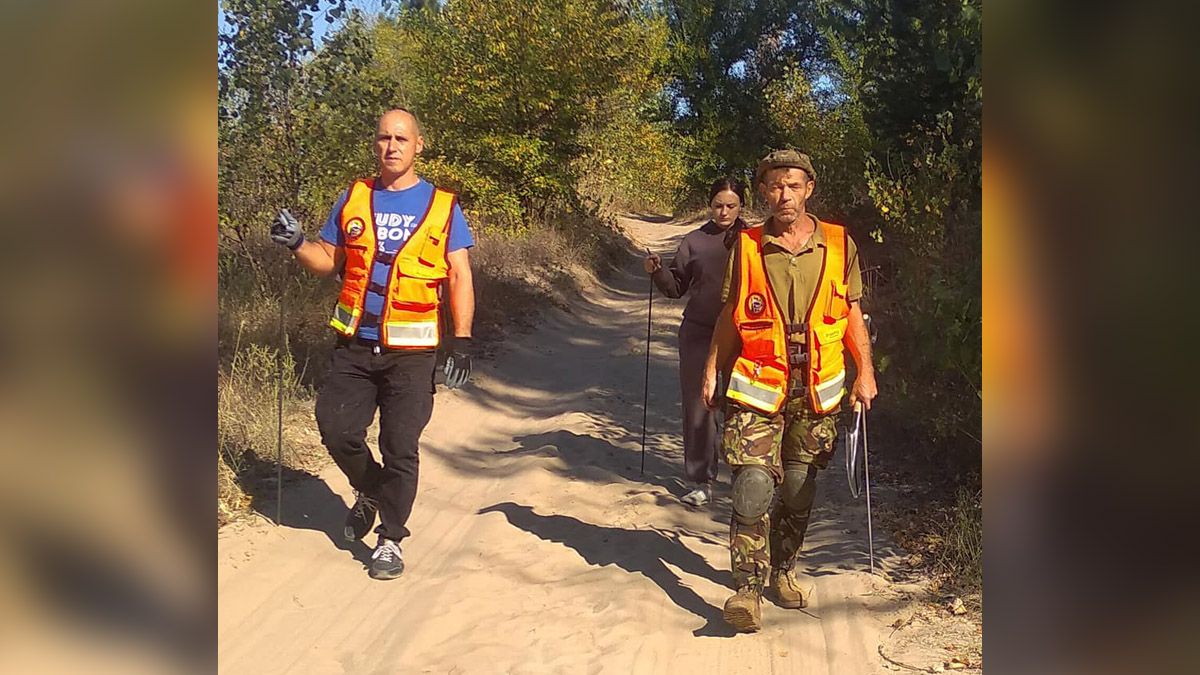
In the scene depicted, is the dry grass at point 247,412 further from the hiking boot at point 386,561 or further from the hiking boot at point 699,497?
the hiking boot at point 699,497

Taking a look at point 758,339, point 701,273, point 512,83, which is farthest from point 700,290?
point 512,83

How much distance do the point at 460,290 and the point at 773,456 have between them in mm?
1771

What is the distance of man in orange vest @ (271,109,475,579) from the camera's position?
4.80m

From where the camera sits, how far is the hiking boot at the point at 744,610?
415cm

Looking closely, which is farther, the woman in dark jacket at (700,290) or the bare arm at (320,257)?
the woman in dark jacket at (700,290)

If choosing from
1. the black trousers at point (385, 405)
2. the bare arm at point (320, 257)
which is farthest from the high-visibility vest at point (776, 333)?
the bare arm at point (320, 257)

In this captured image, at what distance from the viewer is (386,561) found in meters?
5.06

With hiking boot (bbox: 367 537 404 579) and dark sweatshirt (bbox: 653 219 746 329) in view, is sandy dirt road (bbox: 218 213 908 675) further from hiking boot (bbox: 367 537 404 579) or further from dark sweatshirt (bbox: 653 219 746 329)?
dark sweatshirt (bbox: 653 219 746 329)

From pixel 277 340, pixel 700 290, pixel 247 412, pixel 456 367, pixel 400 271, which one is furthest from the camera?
pixel 277 340

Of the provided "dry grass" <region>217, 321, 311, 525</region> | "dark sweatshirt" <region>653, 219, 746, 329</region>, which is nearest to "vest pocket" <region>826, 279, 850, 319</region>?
"dark sweatshirt" <region>653, 219, 746, 329</region>

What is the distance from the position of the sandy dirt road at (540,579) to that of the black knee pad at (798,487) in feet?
1.77

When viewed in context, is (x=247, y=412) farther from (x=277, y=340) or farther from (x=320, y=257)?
(x=320, y=257)

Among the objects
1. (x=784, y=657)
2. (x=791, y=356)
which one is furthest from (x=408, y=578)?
(x=791, y=356)
